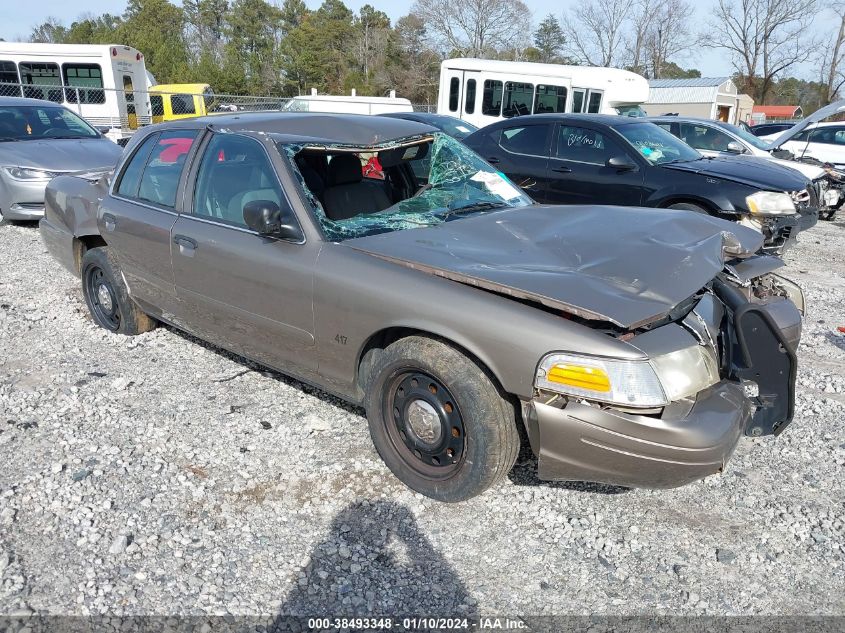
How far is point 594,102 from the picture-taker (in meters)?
16.8

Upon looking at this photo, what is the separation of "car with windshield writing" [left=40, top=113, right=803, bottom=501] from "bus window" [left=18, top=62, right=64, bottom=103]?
17571mm

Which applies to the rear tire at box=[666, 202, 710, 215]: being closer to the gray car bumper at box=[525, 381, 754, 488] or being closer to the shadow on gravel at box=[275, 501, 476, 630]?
the gray car bumper at box=[525, 381, 754, 488]

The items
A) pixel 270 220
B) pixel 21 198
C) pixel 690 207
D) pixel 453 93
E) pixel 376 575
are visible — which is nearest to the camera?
pixel 376 575

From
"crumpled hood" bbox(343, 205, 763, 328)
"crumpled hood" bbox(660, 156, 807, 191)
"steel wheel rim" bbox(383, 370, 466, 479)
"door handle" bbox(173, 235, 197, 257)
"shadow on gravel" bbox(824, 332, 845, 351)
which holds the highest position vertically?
"crumpled hood" bbox(343, 205, 763, 328)

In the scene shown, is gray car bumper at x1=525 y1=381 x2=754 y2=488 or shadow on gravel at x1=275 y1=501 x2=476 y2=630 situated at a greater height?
gray car bumper at x1=525 y1=381 x2=754 y2=488

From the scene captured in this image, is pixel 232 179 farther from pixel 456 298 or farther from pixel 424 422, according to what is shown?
pixel 424 422

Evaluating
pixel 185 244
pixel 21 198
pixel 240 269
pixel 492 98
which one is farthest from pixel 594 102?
pixel 240 269

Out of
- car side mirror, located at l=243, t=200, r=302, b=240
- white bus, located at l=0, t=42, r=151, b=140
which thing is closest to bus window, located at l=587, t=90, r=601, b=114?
white bus, located at l=0, t=42, r=151, b=140

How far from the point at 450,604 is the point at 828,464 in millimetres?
2205

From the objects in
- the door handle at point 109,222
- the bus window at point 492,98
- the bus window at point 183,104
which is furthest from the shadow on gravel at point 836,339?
the bus window at point 183,104

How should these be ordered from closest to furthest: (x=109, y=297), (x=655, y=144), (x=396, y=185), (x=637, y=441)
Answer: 1. (x=637, y=441)
2. (x=396, y=185)
3. (x=109, y=297)
4. (x=655, y=144)

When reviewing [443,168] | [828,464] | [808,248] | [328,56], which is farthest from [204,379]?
[328,56]

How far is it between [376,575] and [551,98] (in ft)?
53.0

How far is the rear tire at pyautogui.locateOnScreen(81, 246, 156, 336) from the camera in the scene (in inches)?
186
